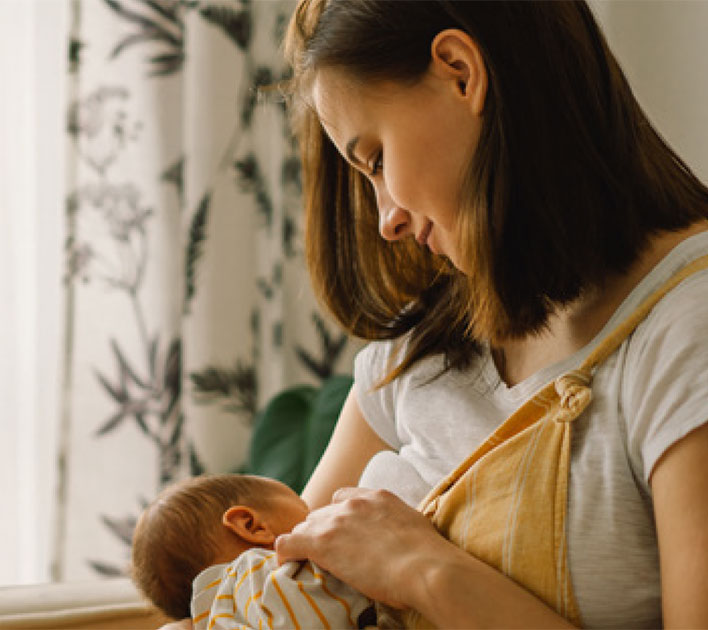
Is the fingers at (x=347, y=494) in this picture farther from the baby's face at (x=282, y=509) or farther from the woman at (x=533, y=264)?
the baby's face at (x=282, y=509)

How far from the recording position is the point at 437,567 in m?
0.95

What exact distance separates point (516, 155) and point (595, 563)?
1.29 feet

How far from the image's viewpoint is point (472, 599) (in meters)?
0.92

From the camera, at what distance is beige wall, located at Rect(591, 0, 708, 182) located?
5.64ft

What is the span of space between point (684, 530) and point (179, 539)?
1.99 ft

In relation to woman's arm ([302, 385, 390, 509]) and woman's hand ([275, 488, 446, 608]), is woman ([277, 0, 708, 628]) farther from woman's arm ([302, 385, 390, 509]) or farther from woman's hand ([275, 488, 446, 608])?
woman's arm ([302, 385, 390, 509])

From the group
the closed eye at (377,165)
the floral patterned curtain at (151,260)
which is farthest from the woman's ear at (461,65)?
the floral patterned curtain at (151,260)

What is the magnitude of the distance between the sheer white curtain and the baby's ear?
1.04m

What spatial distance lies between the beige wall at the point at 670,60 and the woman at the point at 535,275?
2.28 feet

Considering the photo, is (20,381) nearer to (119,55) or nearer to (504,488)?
(119,55)

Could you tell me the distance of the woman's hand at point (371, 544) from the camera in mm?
975

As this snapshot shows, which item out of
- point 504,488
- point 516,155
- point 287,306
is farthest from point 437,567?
point 287,306

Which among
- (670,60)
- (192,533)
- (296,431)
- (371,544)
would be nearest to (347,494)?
Answer: (371,544)

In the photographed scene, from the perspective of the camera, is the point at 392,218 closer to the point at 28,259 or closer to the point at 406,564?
the point at 406,564
